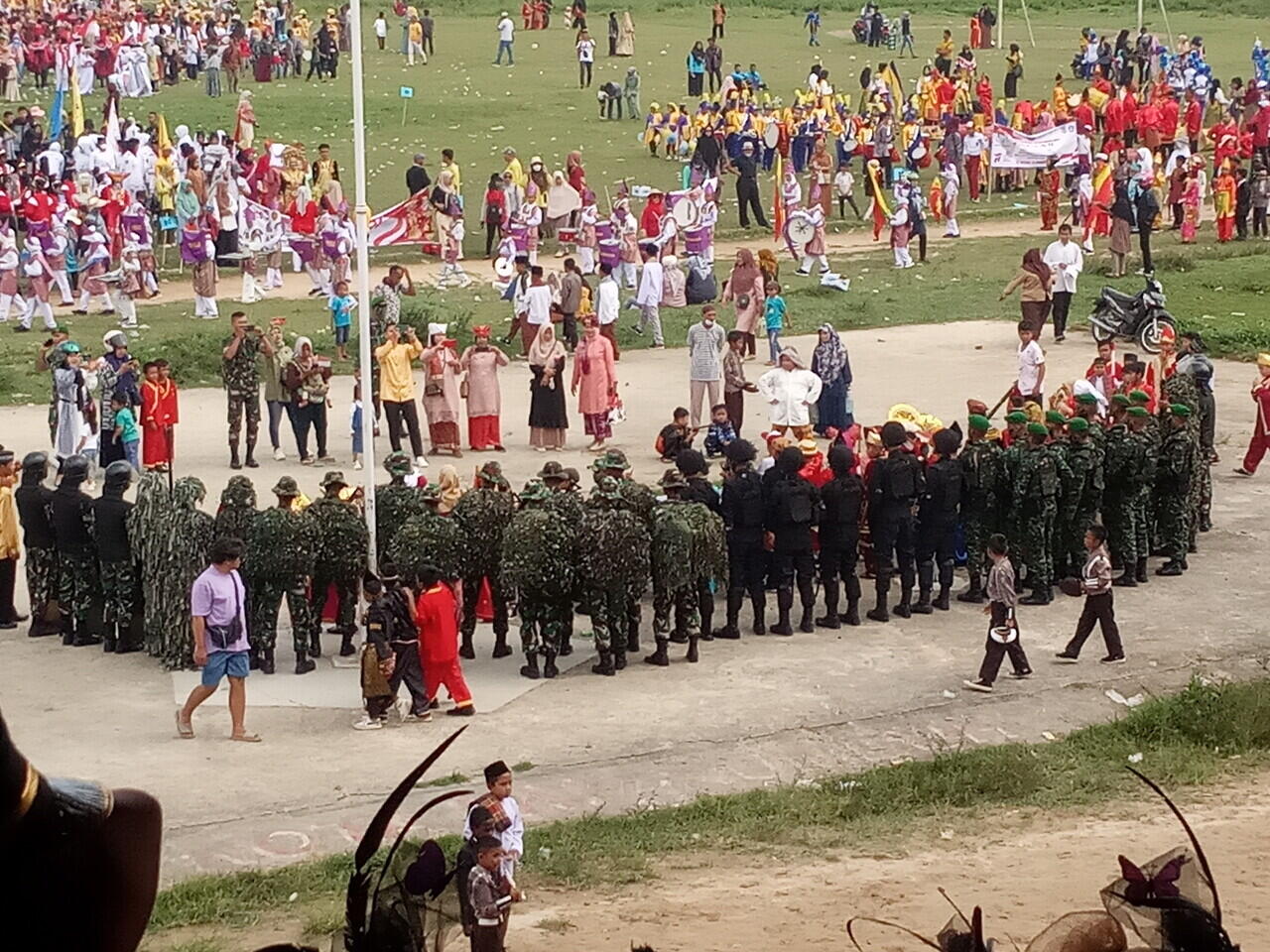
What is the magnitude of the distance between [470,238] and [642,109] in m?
13.3

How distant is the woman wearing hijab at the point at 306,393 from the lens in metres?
20.5

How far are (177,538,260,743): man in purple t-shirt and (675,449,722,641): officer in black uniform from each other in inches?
143

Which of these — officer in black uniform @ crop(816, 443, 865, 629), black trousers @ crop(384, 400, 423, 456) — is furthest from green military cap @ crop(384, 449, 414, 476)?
black trousers @ crop(384, 400, 423, 456)

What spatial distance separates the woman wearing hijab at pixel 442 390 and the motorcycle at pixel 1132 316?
873cm

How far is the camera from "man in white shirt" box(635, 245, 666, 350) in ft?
86.3

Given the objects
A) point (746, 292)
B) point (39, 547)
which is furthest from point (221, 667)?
point (746, 292)

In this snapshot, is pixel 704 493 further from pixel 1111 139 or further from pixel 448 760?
pixel 1111 139

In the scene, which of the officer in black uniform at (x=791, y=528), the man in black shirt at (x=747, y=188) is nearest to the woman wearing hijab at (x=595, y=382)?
the officer in black uniform at (x=791, y=528)

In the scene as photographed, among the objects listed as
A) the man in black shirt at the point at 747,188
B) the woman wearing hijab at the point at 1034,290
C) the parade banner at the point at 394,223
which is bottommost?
the woman wearing hijab at the point at 1034,290

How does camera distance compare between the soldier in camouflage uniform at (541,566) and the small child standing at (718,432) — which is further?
the small child standing at (718,432)

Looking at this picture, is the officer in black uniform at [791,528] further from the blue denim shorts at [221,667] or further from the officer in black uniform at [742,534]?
the blue denim shorts at [221,667]

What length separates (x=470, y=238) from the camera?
34.3 meters

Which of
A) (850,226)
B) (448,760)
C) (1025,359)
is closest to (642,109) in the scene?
(850,226)

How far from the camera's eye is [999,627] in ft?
47.0
